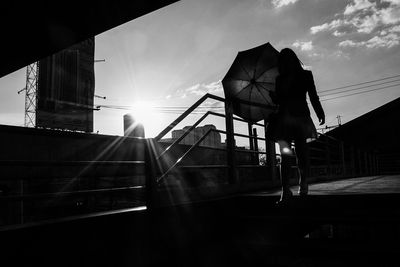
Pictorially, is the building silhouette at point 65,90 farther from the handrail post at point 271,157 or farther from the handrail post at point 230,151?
the handrail post at point 230,151

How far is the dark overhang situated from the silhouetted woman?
63.7 inches

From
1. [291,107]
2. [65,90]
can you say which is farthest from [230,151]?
[65,90]

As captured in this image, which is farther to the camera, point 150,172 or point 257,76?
point 257,76

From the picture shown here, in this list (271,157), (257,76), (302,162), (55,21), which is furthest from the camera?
(257,76)

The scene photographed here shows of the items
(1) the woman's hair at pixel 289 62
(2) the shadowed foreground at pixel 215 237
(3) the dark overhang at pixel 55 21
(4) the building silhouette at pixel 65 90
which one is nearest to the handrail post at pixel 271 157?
(2) the shadowed foreground at pixel 215 237

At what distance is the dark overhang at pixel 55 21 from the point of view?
2.21 metres

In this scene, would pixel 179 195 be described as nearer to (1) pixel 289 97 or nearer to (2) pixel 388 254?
(1) pixel 289 97

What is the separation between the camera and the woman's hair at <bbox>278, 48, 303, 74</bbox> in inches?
128

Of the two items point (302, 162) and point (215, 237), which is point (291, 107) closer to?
point (302, 162)

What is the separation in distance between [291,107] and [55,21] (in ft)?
8.03

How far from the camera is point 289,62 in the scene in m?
3.27

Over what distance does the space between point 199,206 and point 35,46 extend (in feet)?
7.38

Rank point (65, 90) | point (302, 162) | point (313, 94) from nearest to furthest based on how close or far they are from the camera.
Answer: point (313, 94) → point (302, 162) → point (65, 90)

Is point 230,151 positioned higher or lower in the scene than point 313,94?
lower
